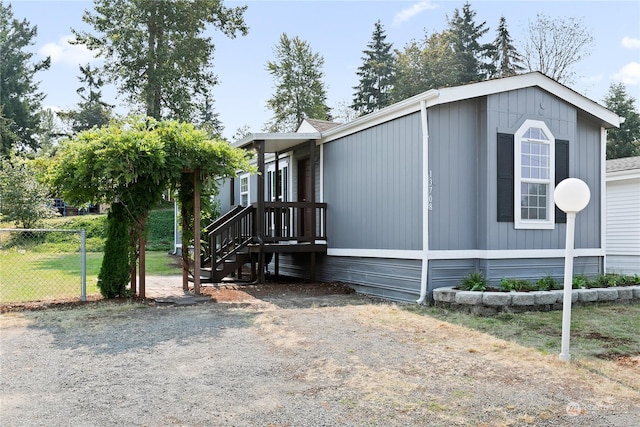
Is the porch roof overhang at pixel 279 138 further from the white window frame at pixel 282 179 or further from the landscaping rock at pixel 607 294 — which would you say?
the landscaping rock at pixel 607 294

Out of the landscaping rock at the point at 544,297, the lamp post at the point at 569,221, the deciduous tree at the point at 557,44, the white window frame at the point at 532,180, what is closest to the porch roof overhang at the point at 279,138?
the white window frame at the point at 532,180

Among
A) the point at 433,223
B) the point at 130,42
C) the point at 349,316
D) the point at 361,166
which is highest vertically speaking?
the point at 130,42

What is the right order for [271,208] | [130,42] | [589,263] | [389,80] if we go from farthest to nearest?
[389,80] → [130,42] → [271,208] → [589,263]

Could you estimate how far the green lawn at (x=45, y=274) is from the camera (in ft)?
28.2

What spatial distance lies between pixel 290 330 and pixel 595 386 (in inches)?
118

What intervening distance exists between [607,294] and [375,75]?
30961 mm

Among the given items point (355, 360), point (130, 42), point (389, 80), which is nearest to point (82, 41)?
point (130, 42)

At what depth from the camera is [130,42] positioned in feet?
72.6

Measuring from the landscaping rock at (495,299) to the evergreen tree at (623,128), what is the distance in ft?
77.5

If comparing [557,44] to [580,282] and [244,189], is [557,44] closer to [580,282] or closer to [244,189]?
[244,189]

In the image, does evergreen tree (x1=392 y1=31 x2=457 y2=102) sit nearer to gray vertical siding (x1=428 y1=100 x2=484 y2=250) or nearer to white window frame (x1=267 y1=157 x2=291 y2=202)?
white window frame (x1=267 y1=157 x2=291 y2=202)

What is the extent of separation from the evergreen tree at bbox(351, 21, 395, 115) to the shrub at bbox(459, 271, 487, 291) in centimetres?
2949

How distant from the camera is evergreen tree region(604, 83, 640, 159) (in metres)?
26.6

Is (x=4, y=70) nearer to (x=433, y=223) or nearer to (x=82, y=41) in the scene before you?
(x=82, y=41)
